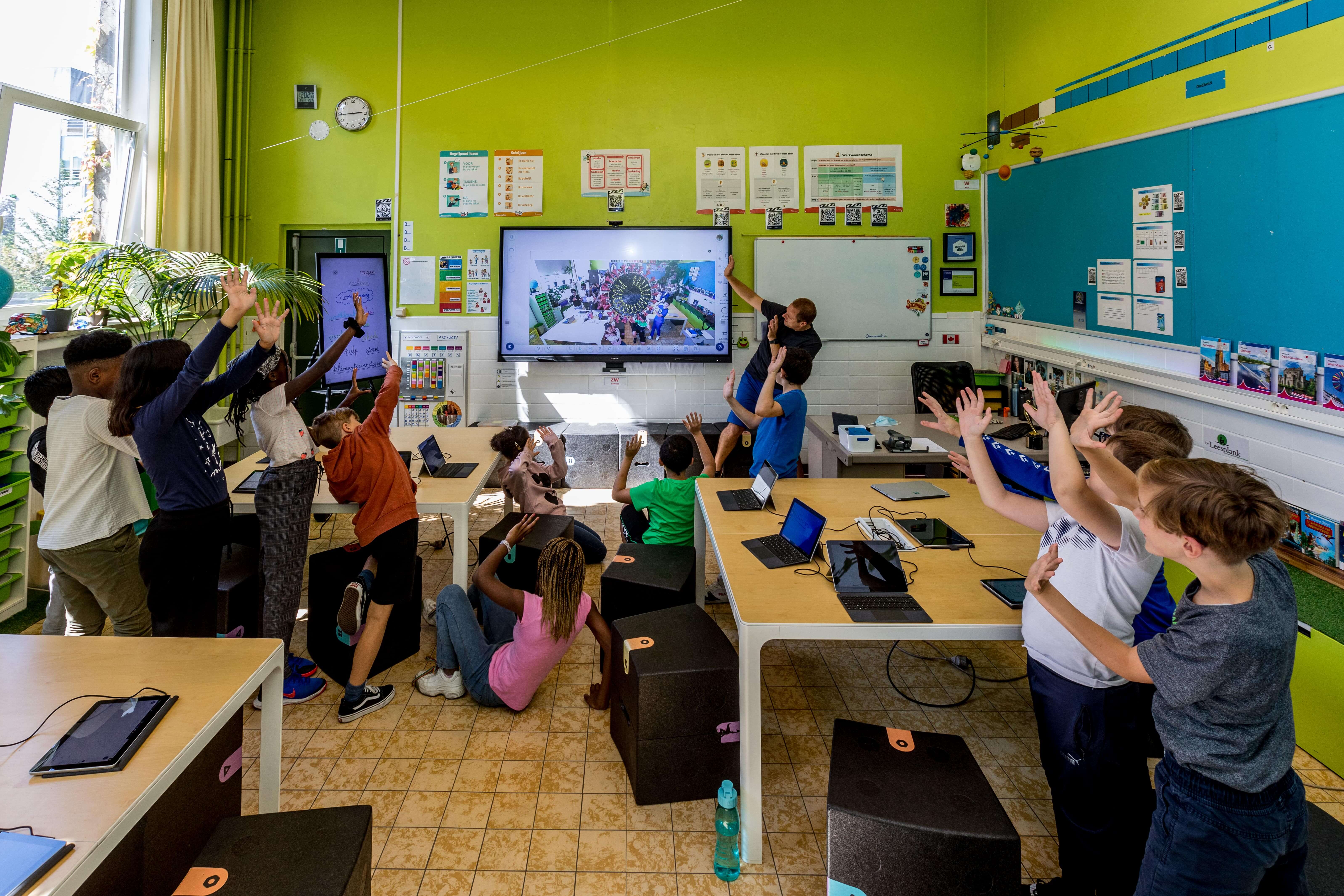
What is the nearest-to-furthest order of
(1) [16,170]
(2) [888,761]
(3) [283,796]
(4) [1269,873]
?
(4) [1269,873]
(2) [888,761]
(3) [283,796]
(1) [16,170]

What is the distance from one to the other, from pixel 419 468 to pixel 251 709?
1.38 m

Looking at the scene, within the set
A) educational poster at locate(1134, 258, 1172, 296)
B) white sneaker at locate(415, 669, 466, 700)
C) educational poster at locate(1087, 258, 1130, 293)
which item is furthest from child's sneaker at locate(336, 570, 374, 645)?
educational poster at locate(1087, 258, 1130, 293)

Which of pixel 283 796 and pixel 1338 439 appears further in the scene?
pixel 1338 439

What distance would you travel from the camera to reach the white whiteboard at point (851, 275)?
21.5 feet

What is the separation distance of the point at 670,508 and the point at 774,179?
389 cm

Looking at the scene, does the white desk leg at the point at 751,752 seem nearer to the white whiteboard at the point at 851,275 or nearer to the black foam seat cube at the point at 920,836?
the black foam seat cube at the point at 920,836

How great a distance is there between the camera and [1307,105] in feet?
10.8

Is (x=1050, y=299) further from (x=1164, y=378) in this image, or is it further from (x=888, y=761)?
(x=888, y=761)

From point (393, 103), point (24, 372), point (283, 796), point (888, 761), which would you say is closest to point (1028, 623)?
point (888, 761)

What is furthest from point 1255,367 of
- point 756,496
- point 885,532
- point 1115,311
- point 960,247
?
point 960,247

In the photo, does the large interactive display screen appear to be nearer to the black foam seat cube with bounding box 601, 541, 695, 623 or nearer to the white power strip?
the black foam seat cube with bounding box 601, 541, 695, 623

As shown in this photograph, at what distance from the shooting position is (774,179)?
6555 mm

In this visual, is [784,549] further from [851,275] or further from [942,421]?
[851,275]

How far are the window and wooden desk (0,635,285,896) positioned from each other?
12.4 feet
